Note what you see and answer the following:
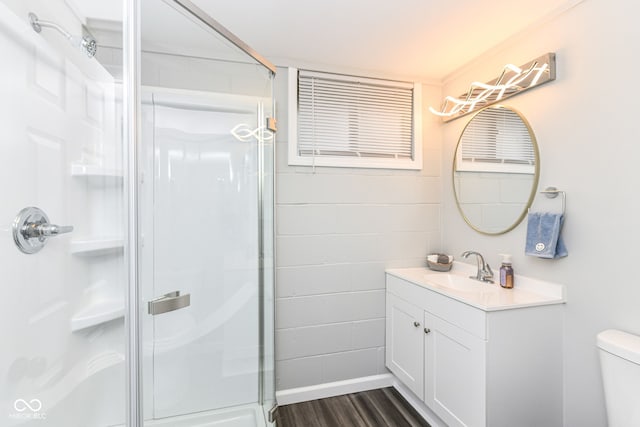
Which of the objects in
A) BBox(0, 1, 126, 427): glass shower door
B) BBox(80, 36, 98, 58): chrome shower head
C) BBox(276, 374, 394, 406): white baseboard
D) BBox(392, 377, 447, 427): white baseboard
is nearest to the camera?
BBox(0, 1, 126, 427): glass shower door

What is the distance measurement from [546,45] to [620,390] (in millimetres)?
1597

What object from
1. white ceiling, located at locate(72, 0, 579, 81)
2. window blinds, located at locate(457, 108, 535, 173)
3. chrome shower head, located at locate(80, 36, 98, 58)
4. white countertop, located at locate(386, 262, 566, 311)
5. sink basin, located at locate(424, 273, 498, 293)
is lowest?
sink basin, located at locate(424, 273, 498, 293)

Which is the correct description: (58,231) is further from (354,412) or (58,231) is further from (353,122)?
(354,412)

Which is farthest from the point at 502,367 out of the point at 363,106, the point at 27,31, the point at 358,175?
the point at 27,31

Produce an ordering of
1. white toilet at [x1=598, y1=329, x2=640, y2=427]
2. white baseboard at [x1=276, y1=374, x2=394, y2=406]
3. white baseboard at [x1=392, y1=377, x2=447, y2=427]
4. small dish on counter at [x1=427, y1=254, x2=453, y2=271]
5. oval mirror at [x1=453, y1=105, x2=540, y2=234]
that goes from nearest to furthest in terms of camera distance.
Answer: white toilet at [x1=598, y1=329, x2=640, y2=427] < oval mirror at [x1=453, y1=105, x2=540, y2=234] < white baseboard at [x1=392, y1=377, x2=447, y2=427] < white baseboard at [x1=276, y1=374, x2=394, y2=406] < small dish on counter at [x1=427, y1=254, x2=453, y2=271]

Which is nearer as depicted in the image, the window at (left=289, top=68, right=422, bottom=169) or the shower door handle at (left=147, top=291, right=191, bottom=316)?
the shower door handle at (left=147, top=291, right=191, bottom=316)

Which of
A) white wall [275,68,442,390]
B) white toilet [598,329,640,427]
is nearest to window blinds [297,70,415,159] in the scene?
white wall [275,68,442,390]

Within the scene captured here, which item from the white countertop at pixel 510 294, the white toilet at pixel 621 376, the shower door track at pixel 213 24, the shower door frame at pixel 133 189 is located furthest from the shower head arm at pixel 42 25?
the white toilet at pixel 621 376

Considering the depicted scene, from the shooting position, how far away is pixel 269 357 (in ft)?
5.94

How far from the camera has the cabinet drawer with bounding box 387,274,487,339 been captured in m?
1.38

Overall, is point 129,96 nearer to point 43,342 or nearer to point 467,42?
point 43,342

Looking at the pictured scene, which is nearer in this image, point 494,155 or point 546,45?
point 546,45

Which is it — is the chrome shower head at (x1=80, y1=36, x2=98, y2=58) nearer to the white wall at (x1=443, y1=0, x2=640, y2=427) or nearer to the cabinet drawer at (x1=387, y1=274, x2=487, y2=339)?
the cabinet drawer at (x1=387, y1=274, x2=487, y2=339)

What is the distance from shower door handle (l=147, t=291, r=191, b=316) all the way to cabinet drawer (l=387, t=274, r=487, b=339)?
130 cm
